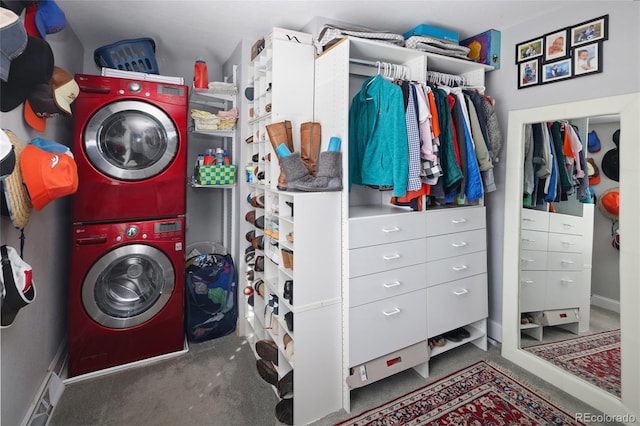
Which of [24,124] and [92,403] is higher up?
[24,124]

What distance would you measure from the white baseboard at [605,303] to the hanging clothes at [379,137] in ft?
4.26

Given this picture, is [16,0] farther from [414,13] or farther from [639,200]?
[639,200]

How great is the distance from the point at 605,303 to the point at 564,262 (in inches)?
11.7

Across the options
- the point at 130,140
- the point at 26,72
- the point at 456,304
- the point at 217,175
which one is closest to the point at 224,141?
the point at 217,175

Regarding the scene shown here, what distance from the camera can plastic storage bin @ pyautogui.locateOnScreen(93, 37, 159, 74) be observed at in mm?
2152

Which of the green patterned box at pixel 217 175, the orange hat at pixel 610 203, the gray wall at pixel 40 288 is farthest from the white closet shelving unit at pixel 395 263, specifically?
the gray wall at pixel 40 288

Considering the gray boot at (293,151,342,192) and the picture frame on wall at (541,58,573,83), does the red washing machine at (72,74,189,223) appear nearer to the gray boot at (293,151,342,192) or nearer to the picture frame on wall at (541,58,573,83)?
the gray boot at (293,151,342,192)

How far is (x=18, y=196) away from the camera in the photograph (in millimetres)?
1247

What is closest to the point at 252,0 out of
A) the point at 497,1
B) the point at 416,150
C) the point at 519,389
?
the point at 416,150

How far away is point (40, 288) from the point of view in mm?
1758

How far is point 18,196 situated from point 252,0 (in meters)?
1.53

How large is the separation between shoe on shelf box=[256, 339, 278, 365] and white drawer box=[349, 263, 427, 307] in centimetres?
61

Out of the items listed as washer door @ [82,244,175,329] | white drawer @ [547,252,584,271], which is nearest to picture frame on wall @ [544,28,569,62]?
white drawer @ [547,252,584,271]

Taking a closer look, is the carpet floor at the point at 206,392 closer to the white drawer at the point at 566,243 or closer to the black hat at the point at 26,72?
the white drawer at the point at 566,243
